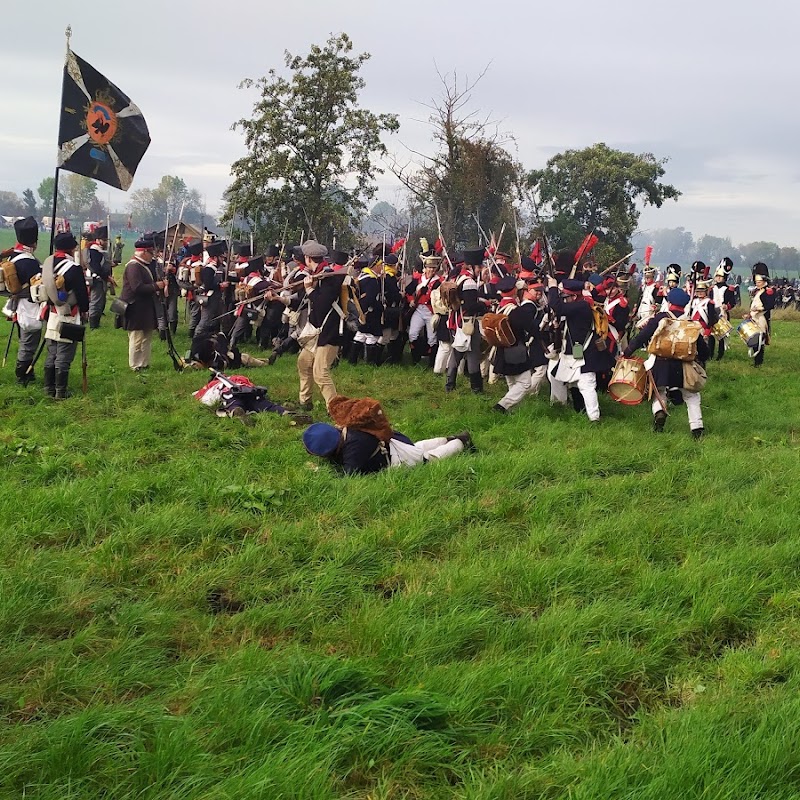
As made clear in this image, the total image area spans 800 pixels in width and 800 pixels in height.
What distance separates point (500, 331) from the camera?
9156mm

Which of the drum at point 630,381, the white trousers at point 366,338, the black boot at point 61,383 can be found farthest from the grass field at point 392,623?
the white trousers at point 366,338

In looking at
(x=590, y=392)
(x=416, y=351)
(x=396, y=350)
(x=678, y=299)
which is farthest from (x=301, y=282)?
(x=678, y=299)

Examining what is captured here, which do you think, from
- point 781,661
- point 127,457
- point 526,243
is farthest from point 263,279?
point 526,243

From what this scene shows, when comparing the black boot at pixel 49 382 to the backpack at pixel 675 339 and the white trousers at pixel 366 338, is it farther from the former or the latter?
the backpack at pixel 675 339

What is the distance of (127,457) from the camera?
6.44 metres

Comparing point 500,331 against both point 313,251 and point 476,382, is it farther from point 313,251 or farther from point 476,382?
point 313,251

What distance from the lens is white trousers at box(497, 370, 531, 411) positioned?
920 cm

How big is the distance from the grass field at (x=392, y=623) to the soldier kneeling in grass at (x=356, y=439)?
249 mm

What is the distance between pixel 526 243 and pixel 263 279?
662 inches

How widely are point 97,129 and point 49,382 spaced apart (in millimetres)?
3167


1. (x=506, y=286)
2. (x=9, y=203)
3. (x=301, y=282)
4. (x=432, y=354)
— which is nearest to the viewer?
(x=506, y=286)

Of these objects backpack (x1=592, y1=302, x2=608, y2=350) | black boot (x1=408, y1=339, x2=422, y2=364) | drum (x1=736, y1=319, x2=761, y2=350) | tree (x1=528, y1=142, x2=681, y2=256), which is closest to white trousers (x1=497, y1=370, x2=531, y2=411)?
backpack (x1=592, y1=302, x2=608, y2=350)

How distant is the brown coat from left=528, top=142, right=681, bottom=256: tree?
24.4m

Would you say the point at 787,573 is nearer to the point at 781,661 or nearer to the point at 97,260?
the point at 781,661
